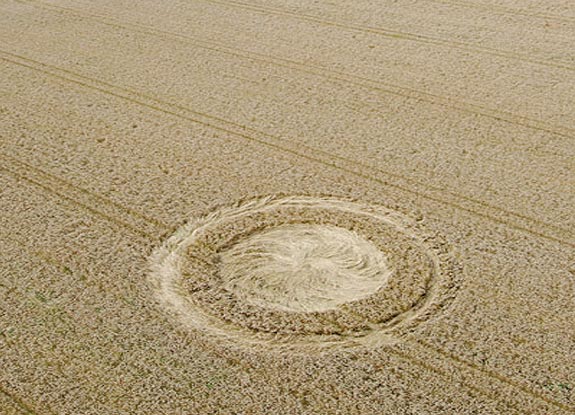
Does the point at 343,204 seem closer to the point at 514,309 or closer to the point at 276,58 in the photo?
the point at 514,309

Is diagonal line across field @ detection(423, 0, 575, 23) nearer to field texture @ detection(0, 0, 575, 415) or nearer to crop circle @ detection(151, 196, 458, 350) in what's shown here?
field texture @ detection(0, 0, 575, 415)

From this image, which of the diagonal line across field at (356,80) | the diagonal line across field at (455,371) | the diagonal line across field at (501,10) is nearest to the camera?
the diagonal line across field at (455,371)

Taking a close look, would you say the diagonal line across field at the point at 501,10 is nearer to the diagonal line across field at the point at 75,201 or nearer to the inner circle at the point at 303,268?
the inner circle at the point at 303,268

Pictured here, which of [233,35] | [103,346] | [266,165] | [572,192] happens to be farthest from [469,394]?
[233,35]

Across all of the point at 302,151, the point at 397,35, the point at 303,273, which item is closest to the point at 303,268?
the point at 303,273

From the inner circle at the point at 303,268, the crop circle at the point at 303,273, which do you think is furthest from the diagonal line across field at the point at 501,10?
the inner circle at the point at 303,268

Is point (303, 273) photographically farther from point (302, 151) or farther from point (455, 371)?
point (302, 151)
